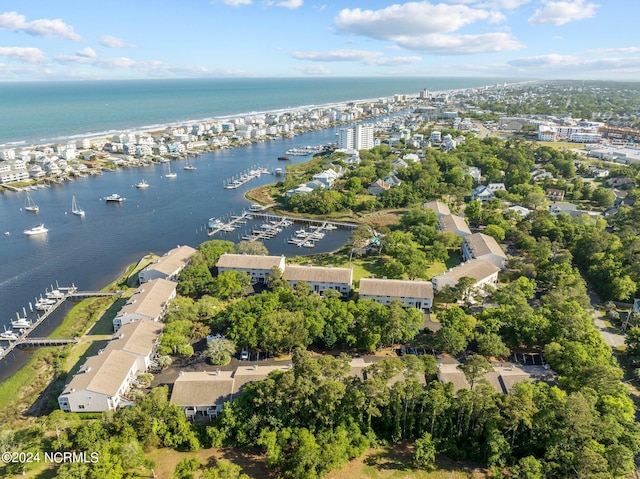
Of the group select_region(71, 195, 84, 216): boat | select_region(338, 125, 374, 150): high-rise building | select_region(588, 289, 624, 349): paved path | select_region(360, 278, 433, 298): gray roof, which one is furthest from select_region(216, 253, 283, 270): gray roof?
select_region(338, 125, 374, 150): high-rise building

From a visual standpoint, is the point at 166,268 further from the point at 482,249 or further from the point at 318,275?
the point at 482,249

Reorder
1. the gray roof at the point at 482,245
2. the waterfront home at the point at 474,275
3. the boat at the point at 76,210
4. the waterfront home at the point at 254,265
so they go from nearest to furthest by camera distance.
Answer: the waterfront home at the point at 474,275
the waterfront home at the point at 254,265
the gray roof at the point at 482,245
the boat at the point at 76,210

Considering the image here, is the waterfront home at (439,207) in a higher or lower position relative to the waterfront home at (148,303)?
higher

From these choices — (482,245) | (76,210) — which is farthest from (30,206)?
(482,245)

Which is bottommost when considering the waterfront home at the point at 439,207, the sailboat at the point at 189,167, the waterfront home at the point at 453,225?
the waterfront home at the point at 453,225

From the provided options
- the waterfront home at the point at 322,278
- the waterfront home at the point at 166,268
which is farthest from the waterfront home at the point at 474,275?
the waterfront home at the point at 166,268

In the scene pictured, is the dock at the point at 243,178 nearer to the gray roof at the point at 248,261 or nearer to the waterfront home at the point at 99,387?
the gray roof at the point at 248,261

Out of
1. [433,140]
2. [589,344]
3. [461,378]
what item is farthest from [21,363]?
[433,140]
